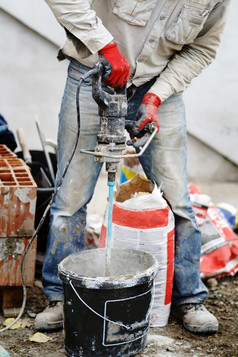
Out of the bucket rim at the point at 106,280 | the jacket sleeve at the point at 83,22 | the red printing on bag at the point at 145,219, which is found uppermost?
the jacket sleeve at the point at 83,22

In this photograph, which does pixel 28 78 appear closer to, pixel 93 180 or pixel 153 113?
pixel 93 180

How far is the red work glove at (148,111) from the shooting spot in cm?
282

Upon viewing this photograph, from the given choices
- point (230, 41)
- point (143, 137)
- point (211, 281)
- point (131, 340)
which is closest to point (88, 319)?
point (131, 340)

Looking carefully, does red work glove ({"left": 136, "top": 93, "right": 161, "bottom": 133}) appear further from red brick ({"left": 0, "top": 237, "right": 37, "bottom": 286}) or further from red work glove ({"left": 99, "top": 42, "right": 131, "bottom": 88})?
red brick ({"left": 0, "top": 237, "right": 37, "bottom": 286})

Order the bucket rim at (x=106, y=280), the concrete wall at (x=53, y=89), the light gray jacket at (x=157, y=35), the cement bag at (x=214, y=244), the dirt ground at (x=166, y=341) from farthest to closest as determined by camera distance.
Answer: the concrete wall at (x=53, y=89) < the cement bag at (x=214, y=244) < the dirt ground at (x=166, y=341) < the light gray jacket at (x=157, y=35) < the bucket rim at (x=106, y=280)

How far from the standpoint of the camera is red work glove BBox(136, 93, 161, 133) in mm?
2820

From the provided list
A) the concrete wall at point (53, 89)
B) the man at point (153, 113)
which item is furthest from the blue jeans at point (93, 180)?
the concrete wall at point (53, 89)

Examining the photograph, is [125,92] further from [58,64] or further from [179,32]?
[58,64]

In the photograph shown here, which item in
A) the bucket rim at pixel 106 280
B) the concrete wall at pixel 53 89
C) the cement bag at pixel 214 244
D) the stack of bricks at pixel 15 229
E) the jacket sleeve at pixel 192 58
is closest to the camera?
the bucket rim at pixel 106 280

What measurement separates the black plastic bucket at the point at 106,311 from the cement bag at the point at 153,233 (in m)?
0.27

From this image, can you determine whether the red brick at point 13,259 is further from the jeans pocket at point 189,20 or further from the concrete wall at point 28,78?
the concrete wall at point 28,78

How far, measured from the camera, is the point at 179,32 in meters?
2.90

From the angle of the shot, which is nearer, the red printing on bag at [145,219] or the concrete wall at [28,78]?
the red printing on bag at [145,219]

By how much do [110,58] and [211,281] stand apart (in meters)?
1.82
